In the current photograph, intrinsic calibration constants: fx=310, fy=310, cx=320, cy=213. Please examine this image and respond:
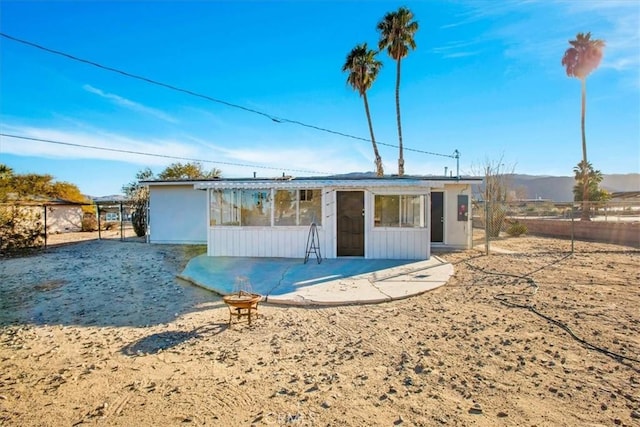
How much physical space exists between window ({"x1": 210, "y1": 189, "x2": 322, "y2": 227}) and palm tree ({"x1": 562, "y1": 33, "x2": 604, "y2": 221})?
2152 cm

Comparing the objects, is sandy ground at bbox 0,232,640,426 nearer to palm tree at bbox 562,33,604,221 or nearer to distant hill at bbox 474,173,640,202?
palm tree at bbox 562,33,604,221

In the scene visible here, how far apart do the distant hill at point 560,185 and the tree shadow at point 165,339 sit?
80354 mm

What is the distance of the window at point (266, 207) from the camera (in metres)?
9.62

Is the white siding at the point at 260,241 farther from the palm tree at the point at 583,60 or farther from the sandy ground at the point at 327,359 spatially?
the palm tree at the point at 583,60

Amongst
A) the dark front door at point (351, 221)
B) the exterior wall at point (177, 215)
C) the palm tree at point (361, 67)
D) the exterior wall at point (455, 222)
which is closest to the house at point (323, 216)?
the dark front door at point (351, 221)

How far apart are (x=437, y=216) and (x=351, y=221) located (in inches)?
188

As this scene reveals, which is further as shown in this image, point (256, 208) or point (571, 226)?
point (571, 226)

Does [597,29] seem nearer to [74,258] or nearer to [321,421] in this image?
[321,421]

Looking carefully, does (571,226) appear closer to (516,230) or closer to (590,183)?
(516,230)

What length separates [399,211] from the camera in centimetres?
947

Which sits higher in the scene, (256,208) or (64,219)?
(256,208)

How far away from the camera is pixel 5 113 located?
35.7 feet

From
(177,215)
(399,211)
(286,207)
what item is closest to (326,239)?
(286,207)

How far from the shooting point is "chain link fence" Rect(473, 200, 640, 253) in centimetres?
1323
